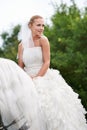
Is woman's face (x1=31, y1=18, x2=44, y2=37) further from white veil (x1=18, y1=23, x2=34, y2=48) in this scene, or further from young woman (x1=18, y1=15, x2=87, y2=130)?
white veil (x1=18, y1=23, x2=34, y2=48)

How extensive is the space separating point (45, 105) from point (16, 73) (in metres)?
0.97

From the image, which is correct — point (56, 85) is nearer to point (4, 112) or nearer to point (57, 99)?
point (57, 99)

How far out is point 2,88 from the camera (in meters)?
6.18

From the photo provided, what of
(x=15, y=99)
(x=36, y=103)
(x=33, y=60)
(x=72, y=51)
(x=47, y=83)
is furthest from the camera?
(x=72, y=51)

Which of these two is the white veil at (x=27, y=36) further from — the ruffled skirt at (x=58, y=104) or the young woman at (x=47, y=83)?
the ruffled skirt at (x=58, y=104)

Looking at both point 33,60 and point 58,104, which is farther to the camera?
point 33,60

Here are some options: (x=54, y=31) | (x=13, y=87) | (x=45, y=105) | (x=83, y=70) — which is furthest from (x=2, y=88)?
(x=54, y=31)

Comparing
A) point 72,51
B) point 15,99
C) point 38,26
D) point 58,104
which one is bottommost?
point 72,51

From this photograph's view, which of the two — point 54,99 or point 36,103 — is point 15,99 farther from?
point 54,99

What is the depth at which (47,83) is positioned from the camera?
761 centimetres

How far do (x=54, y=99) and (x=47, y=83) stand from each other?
34 cm

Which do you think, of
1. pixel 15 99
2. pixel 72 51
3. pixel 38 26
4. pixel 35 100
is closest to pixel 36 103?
pixel 35 100

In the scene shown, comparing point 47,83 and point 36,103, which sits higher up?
point 36,103

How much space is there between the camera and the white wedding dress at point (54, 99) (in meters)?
7.19
